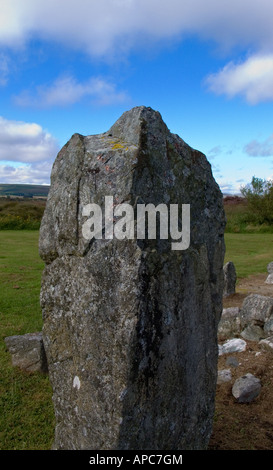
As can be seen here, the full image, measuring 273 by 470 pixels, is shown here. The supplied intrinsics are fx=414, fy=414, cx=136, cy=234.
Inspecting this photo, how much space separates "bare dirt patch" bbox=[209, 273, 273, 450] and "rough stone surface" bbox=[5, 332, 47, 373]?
311 centimetres

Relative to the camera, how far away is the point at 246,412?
237 inches

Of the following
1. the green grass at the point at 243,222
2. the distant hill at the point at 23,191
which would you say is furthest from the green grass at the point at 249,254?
the distant hill at the point at 23,191

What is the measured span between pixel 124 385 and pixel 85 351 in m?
0.55

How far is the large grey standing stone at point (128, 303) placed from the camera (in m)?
3.73

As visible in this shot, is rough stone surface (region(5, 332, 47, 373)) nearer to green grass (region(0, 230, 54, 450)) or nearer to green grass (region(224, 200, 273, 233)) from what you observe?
green grass (region(0, 230, 54, 450))

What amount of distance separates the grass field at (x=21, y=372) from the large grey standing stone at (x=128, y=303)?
1.38m

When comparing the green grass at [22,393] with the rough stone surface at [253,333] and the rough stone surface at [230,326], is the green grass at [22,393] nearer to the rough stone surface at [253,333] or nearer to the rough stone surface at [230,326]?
the rough stone surface at [230,326]

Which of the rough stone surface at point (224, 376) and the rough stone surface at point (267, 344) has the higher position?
the rough stone surface at point (267, 344)

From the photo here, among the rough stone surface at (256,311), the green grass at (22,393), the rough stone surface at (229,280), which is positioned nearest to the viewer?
the green grass at (22,393)

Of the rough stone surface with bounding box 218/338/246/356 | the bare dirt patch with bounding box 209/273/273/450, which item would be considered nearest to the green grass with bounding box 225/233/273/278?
the rough stone surface with bounding box 218/338/246/356

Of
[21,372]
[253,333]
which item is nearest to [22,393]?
[21,372]

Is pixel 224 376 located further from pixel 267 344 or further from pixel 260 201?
pixel 260 201

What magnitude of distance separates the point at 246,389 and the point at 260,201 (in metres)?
34.7
